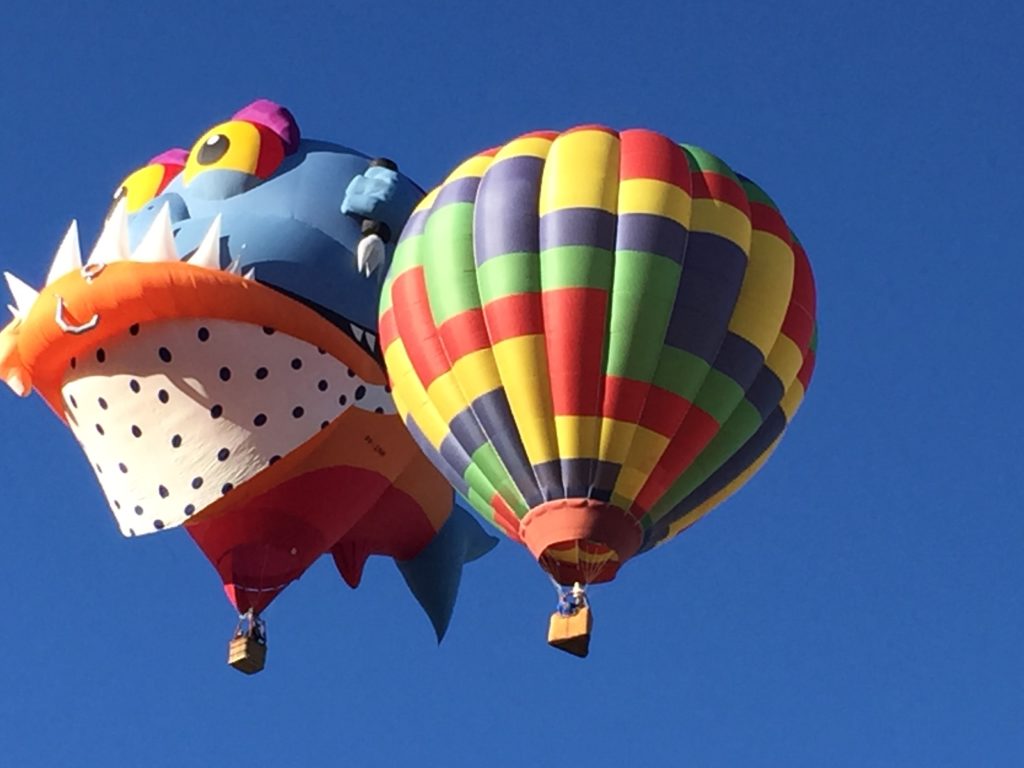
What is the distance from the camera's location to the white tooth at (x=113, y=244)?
1584 centimetres

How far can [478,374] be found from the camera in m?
14.7

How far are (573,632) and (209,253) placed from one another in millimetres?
3026

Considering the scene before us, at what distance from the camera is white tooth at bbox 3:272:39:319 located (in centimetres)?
1611

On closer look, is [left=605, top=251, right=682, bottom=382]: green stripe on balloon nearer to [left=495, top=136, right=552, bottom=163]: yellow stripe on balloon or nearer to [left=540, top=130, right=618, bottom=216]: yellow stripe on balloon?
[left=540, top=130, right=618, bottom=216]: yellow stripe on balloon

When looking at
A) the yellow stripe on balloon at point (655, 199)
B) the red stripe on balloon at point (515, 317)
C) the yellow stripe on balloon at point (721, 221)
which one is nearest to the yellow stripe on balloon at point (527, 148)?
the yellow stripe on balloon at point (655, 199)

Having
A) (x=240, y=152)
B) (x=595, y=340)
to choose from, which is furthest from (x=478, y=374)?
(x=240, y=152)

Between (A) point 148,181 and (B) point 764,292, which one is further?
(A) point 148,181

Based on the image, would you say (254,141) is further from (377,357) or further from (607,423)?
(607,423)

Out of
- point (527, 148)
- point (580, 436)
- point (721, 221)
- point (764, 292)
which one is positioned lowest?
point (580, 436)

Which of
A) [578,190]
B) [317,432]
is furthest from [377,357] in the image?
[578,190]

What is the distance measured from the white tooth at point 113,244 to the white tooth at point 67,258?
8cm

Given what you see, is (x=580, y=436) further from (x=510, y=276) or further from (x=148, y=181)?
(x=148, y=181)

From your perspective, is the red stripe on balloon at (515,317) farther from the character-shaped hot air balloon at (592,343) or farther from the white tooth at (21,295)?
the white tooth at (21,295)

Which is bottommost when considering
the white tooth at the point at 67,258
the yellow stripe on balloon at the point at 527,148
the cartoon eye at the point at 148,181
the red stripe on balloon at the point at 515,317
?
the red stripe on balloon at the point at 515,317
